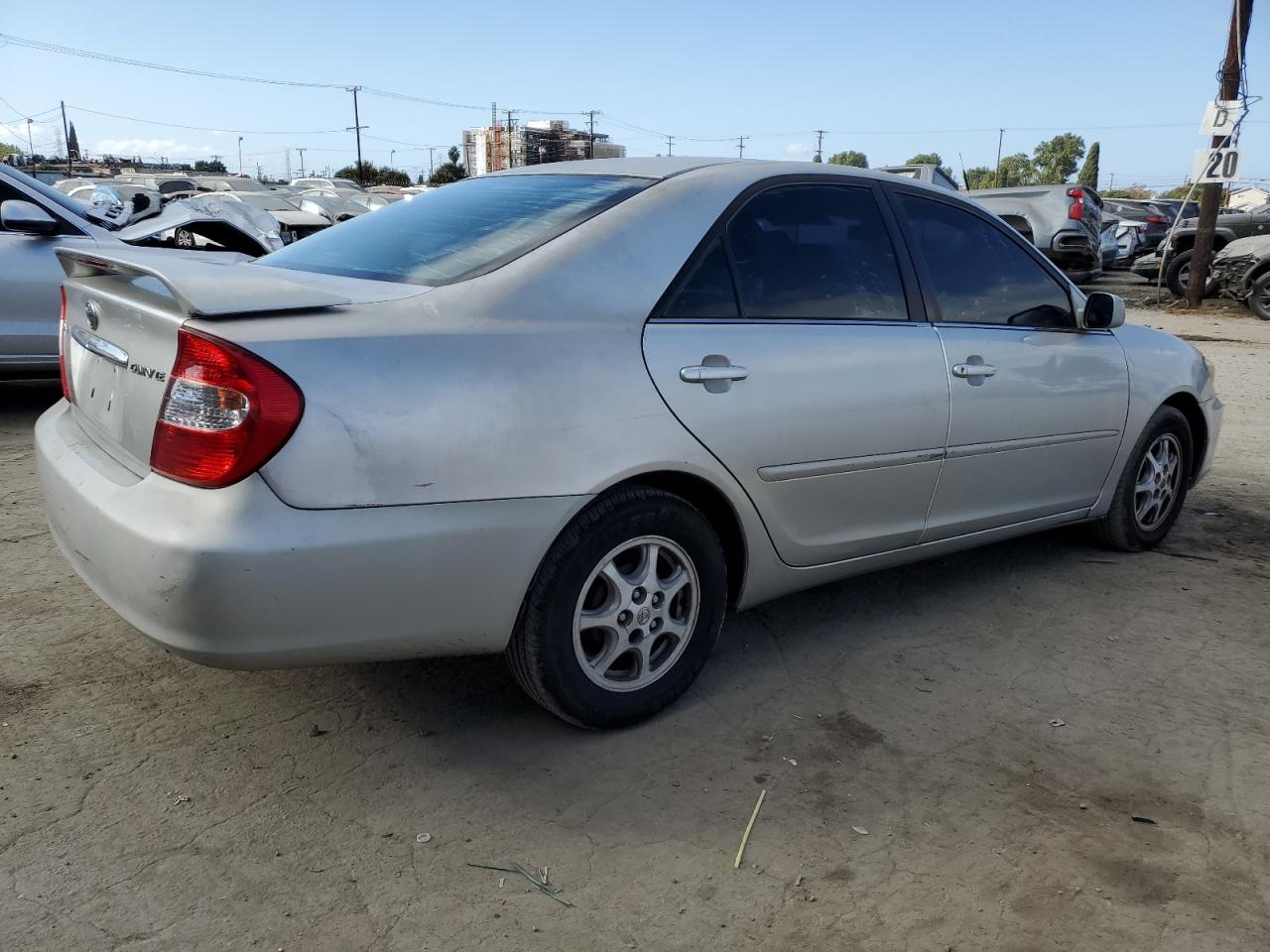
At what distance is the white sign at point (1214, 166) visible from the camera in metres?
15.0

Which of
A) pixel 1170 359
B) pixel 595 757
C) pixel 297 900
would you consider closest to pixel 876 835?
pixel 595 757

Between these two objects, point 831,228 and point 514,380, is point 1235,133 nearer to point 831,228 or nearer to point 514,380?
point 831,228

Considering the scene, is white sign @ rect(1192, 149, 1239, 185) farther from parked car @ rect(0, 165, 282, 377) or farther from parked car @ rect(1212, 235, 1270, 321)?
parked car @ rect(0, 165, 282, 377)

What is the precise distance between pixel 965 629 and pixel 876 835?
1.46 m

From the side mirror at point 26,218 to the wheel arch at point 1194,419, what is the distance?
6011mm

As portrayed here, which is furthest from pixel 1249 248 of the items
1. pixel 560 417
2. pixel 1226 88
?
pixel 560 417

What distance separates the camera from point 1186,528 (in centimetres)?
520

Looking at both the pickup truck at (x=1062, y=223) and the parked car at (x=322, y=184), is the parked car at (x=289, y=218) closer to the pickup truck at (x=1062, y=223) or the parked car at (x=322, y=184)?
the pickup truck at (x=1062, y=223)

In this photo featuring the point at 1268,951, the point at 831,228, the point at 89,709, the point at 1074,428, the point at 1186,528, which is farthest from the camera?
the point at 1186,528

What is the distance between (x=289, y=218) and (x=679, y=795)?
16.0 metres

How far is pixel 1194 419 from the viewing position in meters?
4.91

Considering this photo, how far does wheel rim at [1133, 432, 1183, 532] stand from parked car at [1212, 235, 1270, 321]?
12313mm

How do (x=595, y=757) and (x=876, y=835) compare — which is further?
(x=595, y=757)

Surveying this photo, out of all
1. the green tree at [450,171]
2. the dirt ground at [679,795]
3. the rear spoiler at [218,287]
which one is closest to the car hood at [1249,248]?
the dirt ground at [679,795]
